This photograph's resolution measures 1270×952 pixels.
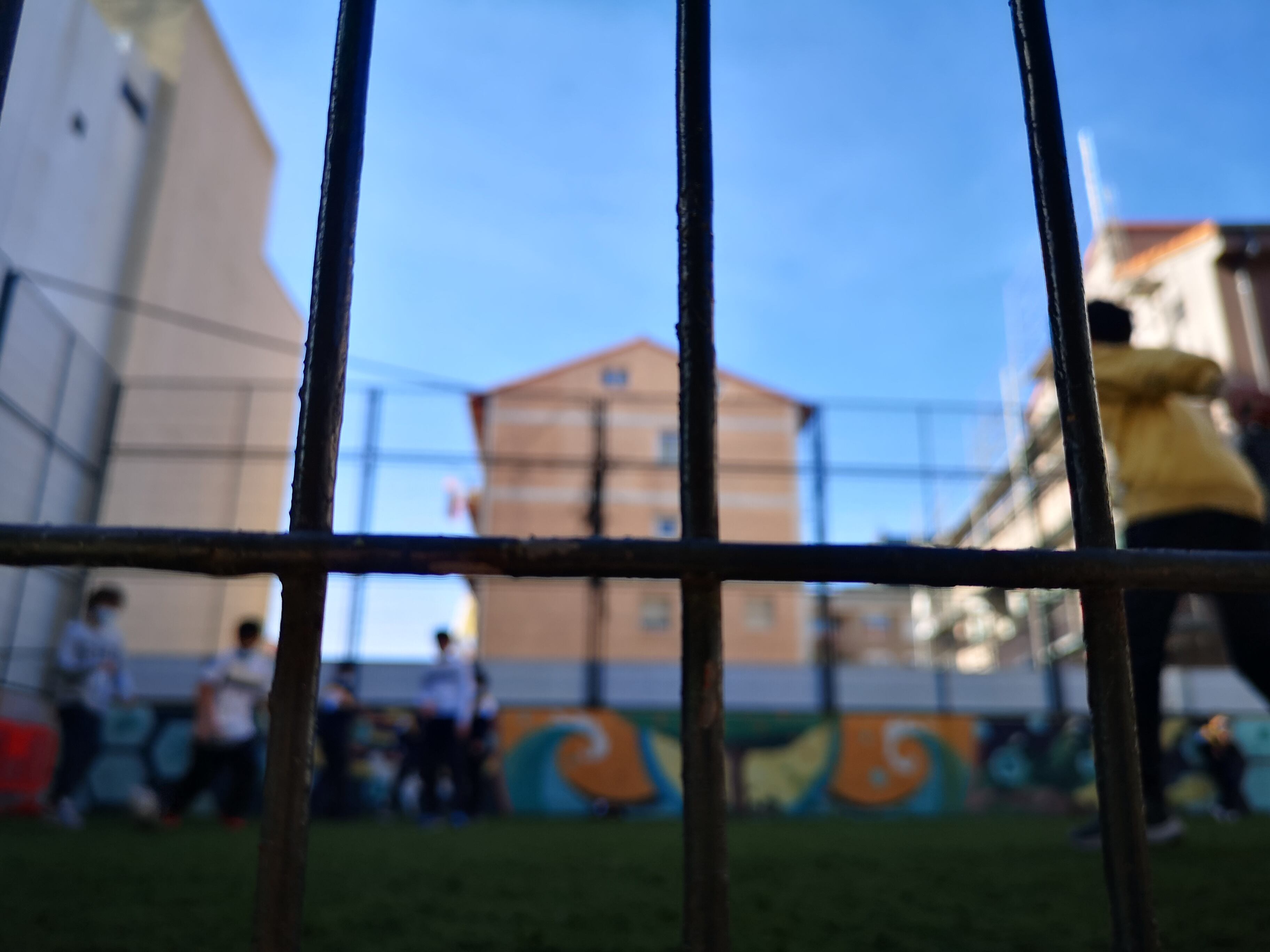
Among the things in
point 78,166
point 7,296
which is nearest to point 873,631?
point 78,166

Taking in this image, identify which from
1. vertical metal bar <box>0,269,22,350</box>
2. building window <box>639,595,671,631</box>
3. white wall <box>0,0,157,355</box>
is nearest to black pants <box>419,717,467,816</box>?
white wall <box>0,0,157,355</box>

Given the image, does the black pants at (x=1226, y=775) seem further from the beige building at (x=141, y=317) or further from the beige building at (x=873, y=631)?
the beige building at (x=873, y=631)

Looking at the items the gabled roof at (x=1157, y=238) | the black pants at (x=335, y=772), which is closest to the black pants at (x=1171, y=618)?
the black pants at (x=335, y=772)

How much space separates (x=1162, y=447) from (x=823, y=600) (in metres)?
8.38

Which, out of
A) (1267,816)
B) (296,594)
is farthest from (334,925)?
(1267,816)

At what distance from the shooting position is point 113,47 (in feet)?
43.2

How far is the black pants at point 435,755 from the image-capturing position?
307 inches

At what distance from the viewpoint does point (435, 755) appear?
790 cm

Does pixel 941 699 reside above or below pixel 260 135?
below

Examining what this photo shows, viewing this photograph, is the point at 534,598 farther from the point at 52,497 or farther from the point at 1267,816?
the point at 1267,816

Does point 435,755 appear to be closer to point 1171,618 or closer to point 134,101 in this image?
point 1171,618

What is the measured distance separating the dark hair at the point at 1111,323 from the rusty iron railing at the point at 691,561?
2.62 meters

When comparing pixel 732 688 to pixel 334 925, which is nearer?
pixel 334 925

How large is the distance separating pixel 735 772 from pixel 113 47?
12058 mm
